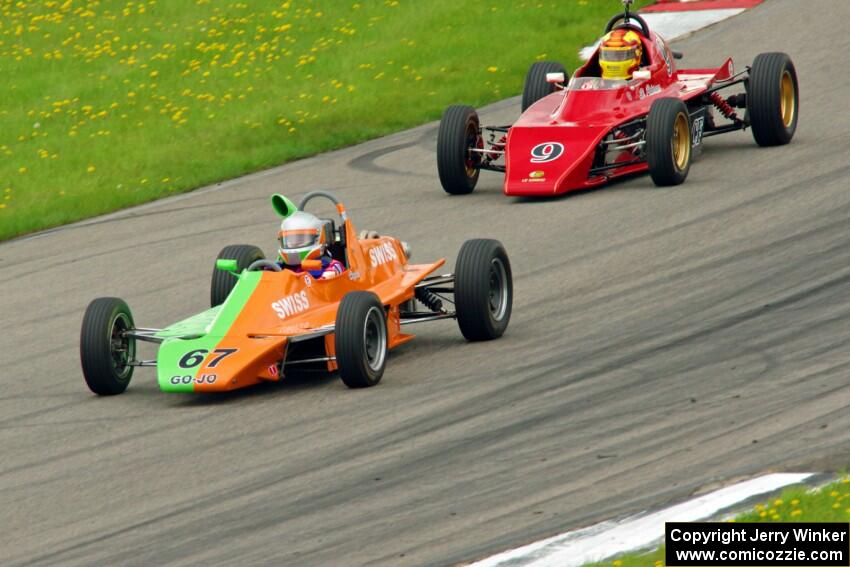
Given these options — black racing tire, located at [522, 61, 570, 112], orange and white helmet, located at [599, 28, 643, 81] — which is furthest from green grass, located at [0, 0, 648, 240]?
orange and white helmet, located at [599, 28, 643, 81]

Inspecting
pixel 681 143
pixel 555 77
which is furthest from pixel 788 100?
pixel 555 77

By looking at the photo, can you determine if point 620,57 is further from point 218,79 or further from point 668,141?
point 218,79

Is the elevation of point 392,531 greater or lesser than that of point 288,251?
lesser

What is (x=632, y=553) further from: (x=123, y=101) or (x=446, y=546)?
(x=123, y=101)

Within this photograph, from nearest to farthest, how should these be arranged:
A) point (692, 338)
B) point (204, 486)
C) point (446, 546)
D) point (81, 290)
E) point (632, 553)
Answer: point (632, 553)
point (446, 546)
point (204, 486)
point (692, 338)
point (81, 290)

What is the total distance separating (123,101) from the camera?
2667 centimetres

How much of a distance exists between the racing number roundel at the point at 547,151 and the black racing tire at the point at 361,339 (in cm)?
611

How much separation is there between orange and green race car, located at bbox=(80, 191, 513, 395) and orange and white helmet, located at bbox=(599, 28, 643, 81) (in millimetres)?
6071

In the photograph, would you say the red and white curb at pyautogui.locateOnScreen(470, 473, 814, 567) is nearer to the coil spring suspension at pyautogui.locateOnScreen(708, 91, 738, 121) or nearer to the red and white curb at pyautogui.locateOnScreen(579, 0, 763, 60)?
the coil spring suspension at pyautogui.locateOnScreen(708, 91, 738, 121)

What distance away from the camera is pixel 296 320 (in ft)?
42.0

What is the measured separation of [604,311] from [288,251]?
2.88 metres

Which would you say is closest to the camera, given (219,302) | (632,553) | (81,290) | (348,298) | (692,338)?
(632,553)

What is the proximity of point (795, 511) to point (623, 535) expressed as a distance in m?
0.91

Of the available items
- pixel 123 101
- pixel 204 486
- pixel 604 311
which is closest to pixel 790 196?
pixel 604 311
